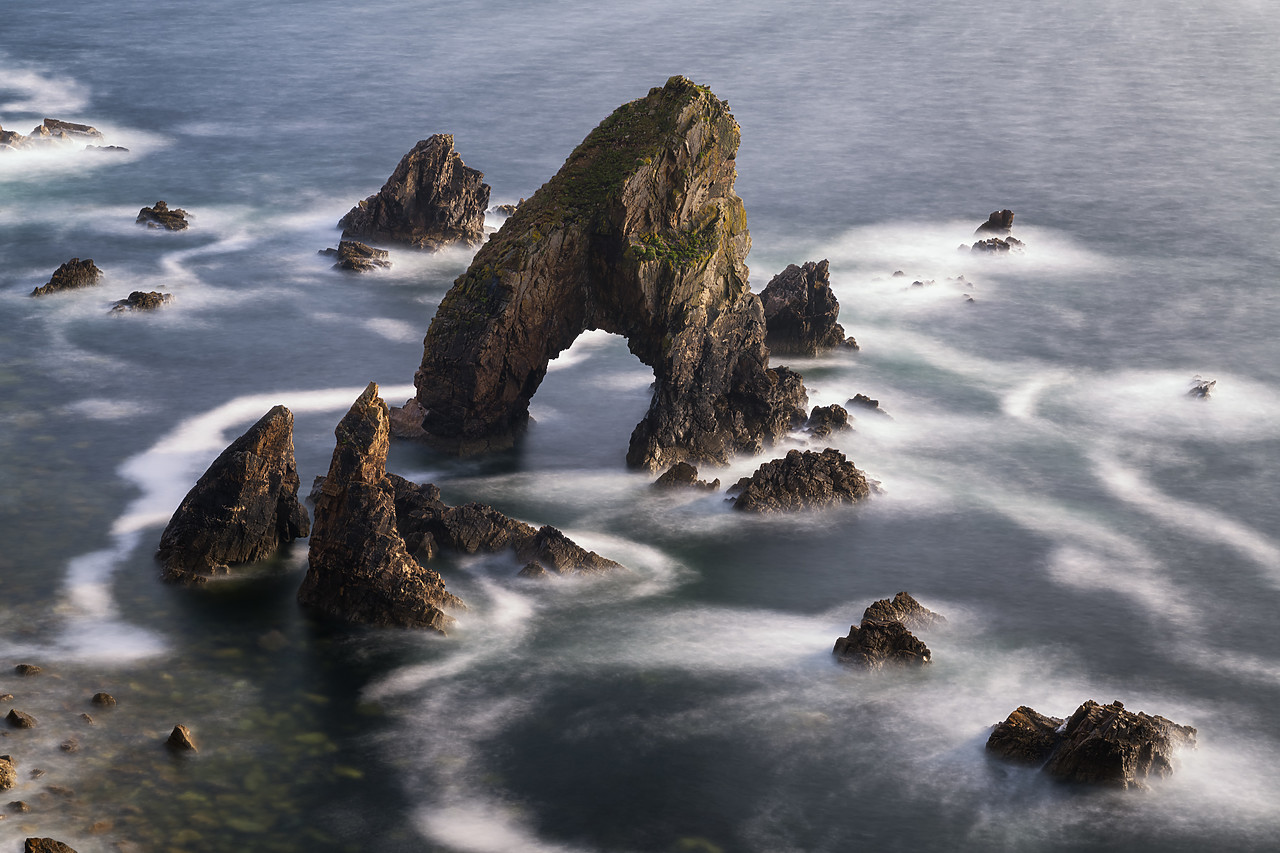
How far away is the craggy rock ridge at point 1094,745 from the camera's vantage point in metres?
33.2

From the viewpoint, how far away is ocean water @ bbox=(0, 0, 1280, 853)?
33031 mm

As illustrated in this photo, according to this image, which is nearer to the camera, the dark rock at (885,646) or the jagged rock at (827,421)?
the dark rock at (885,646)

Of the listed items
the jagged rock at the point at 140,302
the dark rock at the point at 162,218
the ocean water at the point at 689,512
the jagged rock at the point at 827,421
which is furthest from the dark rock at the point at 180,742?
the dark rock at the point at 162,218

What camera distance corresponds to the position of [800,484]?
47375mm

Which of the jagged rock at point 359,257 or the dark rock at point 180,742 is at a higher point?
the jagged rock at point 359,257

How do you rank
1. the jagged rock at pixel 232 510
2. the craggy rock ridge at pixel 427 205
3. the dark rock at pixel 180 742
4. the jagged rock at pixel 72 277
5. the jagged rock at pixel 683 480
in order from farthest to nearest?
the craggy rock ridge at pixel 427 205, the jagged rock at pixel 72 277, the jagged rock at pixel 683 480, the jagged rock at pixel 232 510, the dark rock at pixel 180 742

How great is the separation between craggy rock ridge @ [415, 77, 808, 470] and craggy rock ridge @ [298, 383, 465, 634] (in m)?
9.53

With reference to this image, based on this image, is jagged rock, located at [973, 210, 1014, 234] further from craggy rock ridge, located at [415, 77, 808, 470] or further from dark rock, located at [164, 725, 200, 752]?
dark rock, located at [164, 725, 200, 752]

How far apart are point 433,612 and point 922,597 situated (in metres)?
13.9

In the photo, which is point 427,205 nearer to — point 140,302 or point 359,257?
point 359,257

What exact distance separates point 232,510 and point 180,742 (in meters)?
9.46

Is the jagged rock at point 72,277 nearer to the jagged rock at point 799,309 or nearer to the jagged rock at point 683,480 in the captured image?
the jagged rock at point 799,309

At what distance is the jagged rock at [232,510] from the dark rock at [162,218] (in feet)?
125

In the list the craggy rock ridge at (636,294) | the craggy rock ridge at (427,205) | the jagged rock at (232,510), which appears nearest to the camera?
the jagged rock at (232,510)
